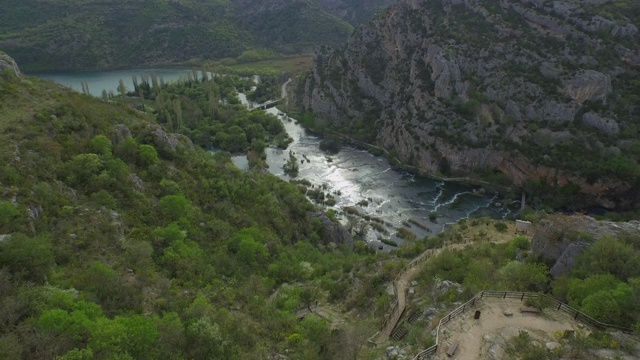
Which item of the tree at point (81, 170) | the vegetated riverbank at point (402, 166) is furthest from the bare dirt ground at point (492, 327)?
the vegetated riverbank at point (402, 166)

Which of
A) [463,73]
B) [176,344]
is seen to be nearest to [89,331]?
[176,344]

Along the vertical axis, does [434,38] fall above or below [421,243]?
above

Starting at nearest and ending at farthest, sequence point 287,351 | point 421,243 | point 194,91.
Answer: point 287,351
point 421,243
point 194,91

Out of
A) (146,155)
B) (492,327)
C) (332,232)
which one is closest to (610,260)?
(492,327)

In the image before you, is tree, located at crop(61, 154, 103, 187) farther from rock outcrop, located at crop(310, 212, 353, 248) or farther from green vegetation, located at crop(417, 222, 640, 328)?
rock outcrop, located at crop(310, 212, 353, 248)

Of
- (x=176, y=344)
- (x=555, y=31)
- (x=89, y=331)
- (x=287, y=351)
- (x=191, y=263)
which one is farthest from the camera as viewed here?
(x=555, y=31)

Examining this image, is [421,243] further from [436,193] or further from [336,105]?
[336,105]

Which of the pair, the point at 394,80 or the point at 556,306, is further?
the point at 394,80
